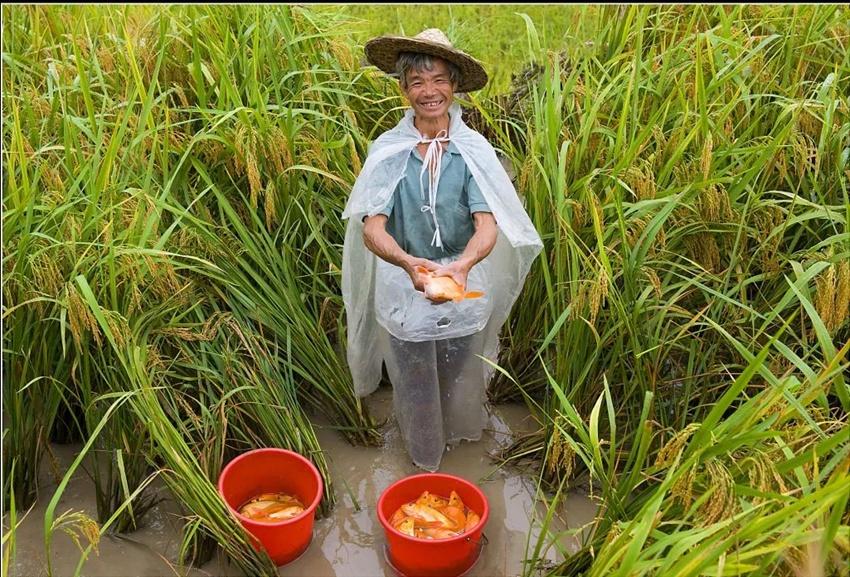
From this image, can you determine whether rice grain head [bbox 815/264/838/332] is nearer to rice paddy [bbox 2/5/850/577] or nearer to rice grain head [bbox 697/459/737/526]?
rice paddy [bbox 2/5/850/577]

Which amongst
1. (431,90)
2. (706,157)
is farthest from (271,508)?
(706,157)

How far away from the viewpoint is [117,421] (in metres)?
2.71

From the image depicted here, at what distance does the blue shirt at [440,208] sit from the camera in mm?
2684

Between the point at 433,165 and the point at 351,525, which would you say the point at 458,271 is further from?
the point at 351,525

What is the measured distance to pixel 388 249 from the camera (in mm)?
2609

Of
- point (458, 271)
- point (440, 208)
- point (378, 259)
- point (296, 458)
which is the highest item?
point (440, 208)

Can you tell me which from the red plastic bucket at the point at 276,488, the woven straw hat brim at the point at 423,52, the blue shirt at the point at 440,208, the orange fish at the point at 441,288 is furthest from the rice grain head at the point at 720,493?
the woven straw hat brim at the point at 423,52

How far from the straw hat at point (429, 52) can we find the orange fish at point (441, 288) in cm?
61

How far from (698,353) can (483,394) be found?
2.44 ft

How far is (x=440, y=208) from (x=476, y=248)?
0.19 meters

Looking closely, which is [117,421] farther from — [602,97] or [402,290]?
[602,97]

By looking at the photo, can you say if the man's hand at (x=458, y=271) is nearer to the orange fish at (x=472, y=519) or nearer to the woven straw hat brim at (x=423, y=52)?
the woven straw hat brim at (x=423, y=52)

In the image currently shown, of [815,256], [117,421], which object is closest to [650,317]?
[815,256]

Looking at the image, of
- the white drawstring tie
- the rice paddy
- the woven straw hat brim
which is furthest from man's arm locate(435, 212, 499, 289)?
the woven straw hat brim
